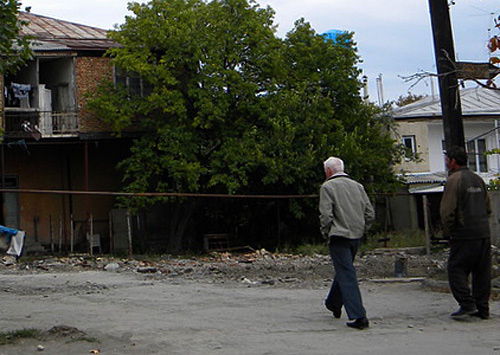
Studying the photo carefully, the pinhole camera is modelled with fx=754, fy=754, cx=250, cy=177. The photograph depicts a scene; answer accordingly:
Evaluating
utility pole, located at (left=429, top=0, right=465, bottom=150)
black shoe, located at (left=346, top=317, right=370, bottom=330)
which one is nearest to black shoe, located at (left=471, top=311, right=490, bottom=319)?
black shoe, located at (left=346, top=317, right=370, bottom=330)

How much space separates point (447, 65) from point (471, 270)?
4132 millimetres

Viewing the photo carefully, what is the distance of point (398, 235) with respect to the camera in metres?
27.7

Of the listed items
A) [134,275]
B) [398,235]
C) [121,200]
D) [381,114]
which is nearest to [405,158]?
[381,114]

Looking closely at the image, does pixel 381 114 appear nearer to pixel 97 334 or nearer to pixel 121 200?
pixel 121 200

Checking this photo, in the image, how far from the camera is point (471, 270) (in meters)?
8.75

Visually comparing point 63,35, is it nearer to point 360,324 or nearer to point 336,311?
point 336,311

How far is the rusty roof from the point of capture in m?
28.4

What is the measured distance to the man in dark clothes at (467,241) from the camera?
8.62m

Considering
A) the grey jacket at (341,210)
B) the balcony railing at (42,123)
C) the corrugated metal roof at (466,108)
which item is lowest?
the grey jacket at (341,210)

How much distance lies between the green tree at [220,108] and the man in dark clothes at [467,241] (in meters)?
18.0

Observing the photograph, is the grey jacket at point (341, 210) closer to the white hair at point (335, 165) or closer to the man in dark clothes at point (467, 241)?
the white hair at point (335, 165)

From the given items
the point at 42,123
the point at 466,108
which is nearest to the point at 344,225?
the point at 42,123

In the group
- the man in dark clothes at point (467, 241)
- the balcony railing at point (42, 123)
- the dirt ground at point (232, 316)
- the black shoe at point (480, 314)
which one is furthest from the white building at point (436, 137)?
the black shoe at point (480, 314)

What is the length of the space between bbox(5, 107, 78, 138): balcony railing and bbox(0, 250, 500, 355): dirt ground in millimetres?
12952
